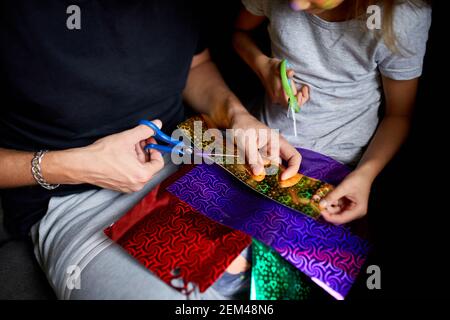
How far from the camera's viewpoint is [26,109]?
75 centimetres

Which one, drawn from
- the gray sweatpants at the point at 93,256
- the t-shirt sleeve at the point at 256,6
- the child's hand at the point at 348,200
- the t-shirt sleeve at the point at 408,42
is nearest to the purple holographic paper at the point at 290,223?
the child's hand at the point at 348,200

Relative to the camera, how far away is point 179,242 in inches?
26.2

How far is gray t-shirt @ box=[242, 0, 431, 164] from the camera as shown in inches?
28.5

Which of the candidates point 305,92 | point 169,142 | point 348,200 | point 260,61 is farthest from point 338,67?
point 169,142

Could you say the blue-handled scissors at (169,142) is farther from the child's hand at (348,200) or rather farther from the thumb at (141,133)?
the child's hand at (348,200)

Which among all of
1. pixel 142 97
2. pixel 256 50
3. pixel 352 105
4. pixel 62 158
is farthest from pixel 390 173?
pixel 62 158

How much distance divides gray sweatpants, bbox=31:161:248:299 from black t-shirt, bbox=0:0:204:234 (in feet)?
0.17

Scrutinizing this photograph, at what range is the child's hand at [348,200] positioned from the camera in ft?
2.28

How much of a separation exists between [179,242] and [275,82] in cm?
45

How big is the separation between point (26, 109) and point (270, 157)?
550mm

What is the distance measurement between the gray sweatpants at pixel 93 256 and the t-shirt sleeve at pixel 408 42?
0.56m

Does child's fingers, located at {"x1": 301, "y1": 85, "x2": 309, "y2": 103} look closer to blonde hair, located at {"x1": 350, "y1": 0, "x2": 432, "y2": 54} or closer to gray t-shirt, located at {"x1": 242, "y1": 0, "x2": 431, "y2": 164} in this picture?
gray t-shirt, located at {"x1": 242, "y1": 0, "x2": 431, "y2": 164}

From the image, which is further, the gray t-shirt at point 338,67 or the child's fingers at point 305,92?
the child's fingers at point 305,92

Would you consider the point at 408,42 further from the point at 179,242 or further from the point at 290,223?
the point at 179,242
